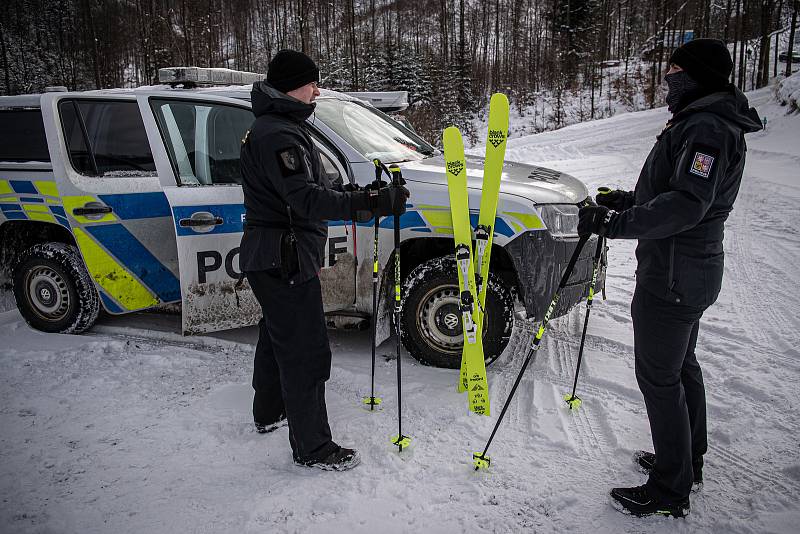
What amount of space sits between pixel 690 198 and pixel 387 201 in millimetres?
1317

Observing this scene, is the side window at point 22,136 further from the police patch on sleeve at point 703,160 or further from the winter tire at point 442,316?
the police patch on sleeve at point 703,160

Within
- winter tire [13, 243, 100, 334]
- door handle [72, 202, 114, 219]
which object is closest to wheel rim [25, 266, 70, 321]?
winter tire [13, 243, 100, 334]

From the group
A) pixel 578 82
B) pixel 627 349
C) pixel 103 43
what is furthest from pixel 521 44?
pixel 627 349

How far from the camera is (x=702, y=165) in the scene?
6.54 feet

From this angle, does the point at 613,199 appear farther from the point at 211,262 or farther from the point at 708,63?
the point at 211,262

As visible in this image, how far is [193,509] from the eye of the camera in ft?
8.00

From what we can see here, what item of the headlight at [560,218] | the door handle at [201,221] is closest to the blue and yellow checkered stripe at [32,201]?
the door handle at [201,221]

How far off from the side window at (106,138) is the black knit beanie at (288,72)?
201cm

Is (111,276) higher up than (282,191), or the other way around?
(282,191)

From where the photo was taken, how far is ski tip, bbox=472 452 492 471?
8.80ft

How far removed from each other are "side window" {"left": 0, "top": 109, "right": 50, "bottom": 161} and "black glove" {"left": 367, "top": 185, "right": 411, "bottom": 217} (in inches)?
128

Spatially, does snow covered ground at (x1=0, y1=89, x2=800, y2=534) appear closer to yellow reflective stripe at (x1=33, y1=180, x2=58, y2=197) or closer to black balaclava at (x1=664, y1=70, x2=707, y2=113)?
yellow reflective stripe at (x1=33, y1=180, x2=58, y2=197)

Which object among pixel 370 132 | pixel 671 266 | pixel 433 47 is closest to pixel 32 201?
pixel 370 132

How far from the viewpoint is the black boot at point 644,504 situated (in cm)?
237
